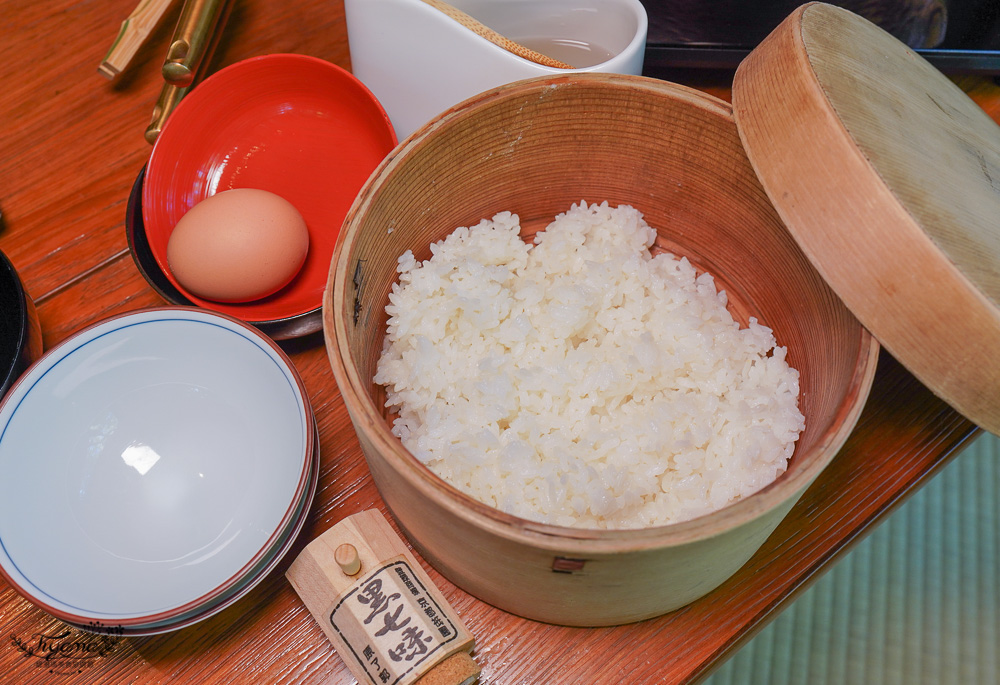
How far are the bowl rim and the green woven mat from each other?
89 centimetres

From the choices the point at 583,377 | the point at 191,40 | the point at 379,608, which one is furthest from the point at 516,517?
the point at 191,40

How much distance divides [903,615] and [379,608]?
1353 mm

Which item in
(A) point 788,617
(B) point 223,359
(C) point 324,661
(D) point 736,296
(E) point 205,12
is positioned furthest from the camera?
(A) point 788,617

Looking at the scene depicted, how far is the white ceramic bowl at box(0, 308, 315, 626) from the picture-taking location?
3.36 feet

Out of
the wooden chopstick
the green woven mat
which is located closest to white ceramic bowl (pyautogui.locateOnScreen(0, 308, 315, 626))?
the wooden chopstick

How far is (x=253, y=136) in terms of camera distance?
59.8 inches

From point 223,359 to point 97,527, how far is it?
331mm

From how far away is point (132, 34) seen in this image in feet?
5.08

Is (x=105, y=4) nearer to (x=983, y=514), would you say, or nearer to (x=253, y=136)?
(x=253, y=136)

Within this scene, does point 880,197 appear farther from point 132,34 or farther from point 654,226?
point 132,34

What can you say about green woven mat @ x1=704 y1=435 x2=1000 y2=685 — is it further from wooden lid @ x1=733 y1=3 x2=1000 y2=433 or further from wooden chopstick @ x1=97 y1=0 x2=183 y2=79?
wooden chopstick @ x1=97 y1=0 x2=183 y2=79

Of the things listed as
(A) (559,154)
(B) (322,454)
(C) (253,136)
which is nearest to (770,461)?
(A) (559,154)

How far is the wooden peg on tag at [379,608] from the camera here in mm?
896

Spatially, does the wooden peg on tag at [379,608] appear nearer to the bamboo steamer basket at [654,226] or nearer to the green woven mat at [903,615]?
the bamboo steamer basket at [654,226]
